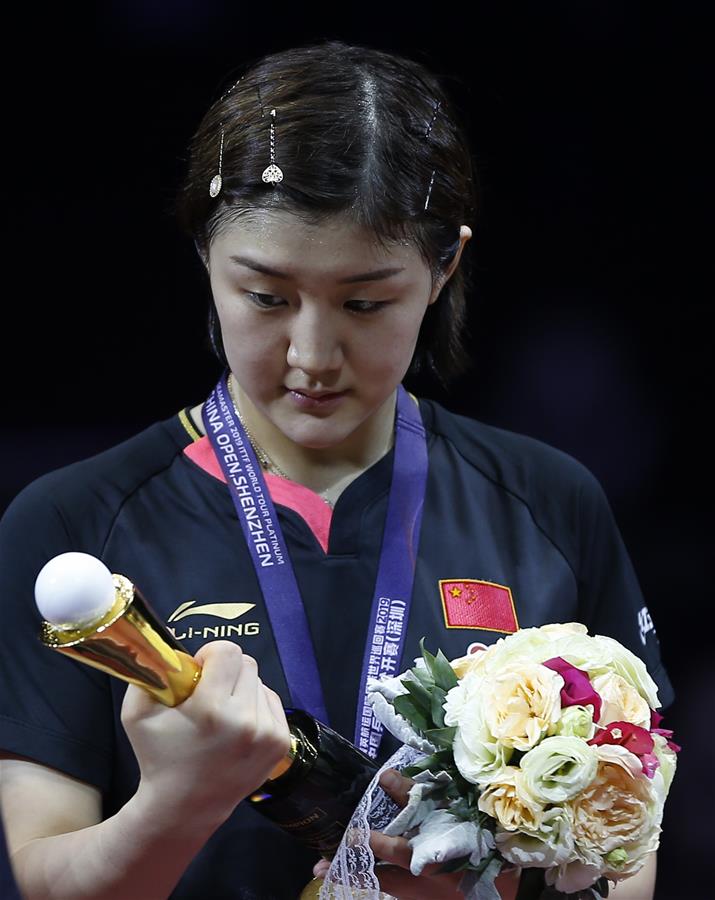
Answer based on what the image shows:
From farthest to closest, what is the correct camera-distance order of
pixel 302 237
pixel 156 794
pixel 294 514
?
pixel 294 514, pixel 302 237, pixel 156 794

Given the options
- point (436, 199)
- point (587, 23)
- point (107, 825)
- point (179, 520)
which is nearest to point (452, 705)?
point (107, 825)

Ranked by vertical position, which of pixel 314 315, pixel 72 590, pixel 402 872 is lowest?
pixel 402 872

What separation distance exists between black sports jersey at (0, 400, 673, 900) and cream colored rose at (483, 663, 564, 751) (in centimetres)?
31

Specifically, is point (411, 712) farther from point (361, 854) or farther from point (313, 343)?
point (313, 343)

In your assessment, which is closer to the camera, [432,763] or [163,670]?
[163,670]

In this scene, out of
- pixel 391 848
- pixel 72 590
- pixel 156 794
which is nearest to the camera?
pixel 72 590

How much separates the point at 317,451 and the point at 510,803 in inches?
25.8

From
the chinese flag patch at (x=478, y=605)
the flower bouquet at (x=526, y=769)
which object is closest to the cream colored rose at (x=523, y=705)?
the flower bouquet at (x=526, y=769)

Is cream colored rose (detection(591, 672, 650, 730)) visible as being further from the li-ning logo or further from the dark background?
the dark background

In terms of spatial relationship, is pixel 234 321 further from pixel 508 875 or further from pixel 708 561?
pixel 708 561

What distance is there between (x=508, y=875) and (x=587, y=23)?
1.81 metres

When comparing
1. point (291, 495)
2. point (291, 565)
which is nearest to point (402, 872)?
point (291, 565)

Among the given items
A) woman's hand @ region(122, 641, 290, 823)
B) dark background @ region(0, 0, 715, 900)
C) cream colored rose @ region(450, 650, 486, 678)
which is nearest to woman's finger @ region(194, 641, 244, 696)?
woman's hand @ region(122, 641, 290, 823)

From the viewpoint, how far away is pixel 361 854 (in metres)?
1.51
